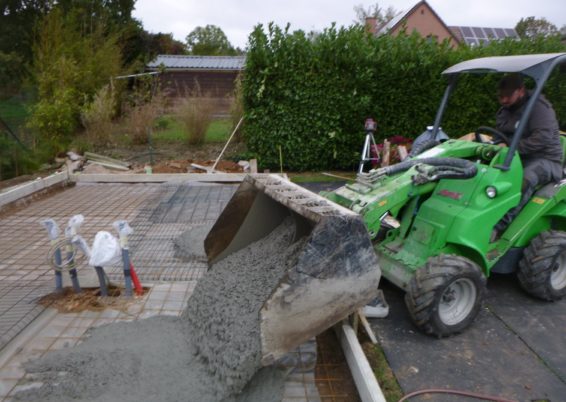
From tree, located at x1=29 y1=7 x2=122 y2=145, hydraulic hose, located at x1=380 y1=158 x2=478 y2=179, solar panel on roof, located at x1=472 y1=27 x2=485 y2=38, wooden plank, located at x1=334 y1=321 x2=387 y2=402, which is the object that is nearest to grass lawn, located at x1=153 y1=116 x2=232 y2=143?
tree, located at x1=29 y1=7 x2=122 y2=145

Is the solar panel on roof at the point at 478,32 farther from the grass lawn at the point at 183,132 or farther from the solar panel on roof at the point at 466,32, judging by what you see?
the grass lawn at the point at 183,132

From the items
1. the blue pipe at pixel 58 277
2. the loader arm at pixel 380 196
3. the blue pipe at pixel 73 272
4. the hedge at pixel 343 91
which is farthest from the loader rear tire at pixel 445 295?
the hedge at pixel 343 91

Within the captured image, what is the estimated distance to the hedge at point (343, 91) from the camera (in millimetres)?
8930

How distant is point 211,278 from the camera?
11.3 feet

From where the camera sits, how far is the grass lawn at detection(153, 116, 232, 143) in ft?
39.2

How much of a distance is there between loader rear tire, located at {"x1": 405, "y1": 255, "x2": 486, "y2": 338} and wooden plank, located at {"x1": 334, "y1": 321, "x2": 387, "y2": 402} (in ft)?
1.84

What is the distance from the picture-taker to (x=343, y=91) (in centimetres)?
911

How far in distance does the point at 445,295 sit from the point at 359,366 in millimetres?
1030

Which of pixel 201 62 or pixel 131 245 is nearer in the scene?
pixel 131 245

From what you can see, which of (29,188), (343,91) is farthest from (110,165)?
(343,91)

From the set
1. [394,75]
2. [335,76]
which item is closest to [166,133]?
[335,76]

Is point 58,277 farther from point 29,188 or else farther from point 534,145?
point 534,145

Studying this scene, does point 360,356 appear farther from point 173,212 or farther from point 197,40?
point 197,40

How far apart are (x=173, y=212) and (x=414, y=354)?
14.1 ft
